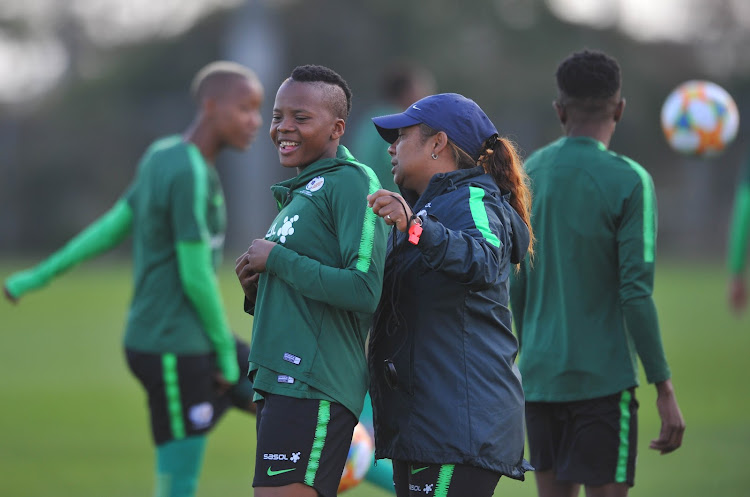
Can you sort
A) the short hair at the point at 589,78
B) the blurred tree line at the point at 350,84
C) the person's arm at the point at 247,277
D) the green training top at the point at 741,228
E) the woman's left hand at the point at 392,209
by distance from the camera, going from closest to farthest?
1. the woman's left hand at the point at 392,209
2. the person's arm at the point at 247,277
3. the short hair at the point at 589,78
4. the green training top at the point at 741,228
5. the blurred tree line at the point at 350,84

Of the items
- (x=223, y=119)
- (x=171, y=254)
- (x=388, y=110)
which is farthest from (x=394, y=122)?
(x=388, y=110)

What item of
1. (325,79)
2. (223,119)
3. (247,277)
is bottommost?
(247,277)

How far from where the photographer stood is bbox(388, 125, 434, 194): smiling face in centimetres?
423

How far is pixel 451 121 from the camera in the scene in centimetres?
421

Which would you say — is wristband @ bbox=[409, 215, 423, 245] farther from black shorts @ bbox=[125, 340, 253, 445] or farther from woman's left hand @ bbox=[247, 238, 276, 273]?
black shorts @ bbox=[125, 340, 253, 445]

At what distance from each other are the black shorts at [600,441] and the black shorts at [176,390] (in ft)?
6.01

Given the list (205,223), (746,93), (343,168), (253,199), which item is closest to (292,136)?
(343,168)

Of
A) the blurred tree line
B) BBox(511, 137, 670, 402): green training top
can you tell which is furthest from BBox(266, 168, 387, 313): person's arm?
the blurred tree line

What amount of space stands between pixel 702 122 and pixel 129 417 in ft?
22.9

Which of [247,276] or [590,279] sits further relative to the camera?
[590,279]

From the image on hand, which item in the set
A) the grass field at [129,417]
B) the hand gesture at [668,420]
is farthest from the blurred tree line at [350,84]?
the hand gesture at [668,420]

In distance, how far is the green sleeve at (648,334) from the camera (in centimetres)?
480

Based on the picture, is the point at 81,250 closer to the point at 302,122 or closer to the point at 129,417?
the point at 302,122

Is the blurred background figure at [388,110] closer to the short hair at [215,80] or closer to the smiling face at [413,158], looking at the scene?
the short hair at [215,80]
